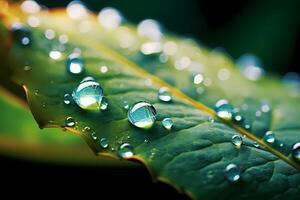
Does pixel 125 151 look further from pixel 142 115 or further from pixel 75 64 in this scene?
pixel 75 64

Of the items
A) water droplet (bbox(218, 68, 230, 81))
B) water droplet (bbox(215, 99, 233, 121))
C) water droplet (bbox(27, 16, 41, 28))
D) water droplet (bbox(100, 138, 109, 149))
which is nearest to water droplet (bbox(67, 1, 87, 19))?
water droplet (bbox(27, 16, 41, 28))

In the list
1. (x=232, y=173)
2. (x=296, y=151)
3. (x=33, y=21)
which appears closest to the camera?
(x=232, y=173)

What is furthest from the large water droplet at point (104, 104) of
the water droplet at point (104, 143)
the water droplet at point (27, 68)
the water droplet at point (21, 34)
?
the water droplet at point (21, 34)

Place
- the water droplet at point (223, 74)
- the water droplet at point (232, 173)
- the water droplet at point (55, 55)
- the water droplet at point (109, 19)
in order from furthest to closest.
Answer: the water droplet at point (109, 19) → the water droplet at point (223, 74) → the water droplet at point (55, 55) → the water droplet at point (232, 173)

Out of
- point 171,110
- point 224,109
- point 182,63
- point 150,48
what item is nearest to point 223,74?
point 182,63

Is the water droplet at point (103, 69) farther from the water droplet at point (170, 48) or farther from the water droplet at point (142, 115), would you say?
the water droplet at point (170, 48)

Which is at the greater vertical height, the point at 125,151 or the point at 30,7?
the point at 30,7
